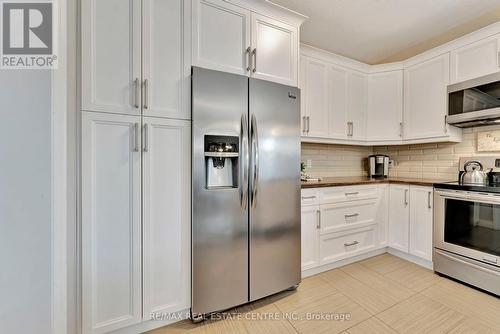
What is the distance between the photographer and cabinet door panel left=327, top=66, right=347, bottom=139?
2.60 metres

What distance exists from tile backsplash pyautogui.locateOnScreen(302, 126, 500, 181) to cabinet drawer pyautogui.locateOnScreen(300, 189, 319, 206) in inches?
27.7

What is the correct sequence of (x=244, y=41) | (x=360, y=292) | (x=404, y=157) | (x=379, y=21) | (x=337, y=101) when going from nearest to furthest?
(x=244, y=41)
(x=360, y=292)
(x=379, y=21)
(x=337, y=101)
(x=404, y=157)

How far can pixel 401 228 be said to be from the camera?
2566 millimetres

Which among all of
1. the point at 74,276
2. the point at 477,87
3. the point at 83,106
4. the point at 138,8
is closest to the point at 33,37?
the point at 83,106

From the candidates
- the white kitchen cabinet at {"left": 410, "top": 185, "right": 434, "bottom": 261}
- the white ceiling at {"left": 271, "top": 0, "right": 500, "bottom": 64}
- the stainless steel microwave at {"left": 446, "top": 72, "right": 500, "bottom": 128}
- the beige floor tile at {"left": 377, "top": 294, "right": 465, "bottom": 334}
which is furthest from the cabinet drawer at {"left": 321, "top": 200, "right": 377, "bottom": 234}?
the white ceiling at {"left": 271, "top": 0, "right": 500, "bottom": 64}

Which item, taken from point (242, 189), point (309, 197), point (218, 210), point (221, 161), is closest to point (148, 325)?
A: point (218, 210)

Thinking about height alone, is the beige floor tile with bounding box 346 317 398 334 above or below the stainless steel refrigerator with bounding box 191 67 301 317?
below

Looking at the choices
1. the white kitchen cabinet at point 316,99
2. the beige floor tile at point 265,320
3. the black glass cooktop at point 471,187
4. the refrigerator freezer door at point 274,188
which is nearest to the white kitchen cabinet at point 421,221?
the black glass cooktop at point 471,187

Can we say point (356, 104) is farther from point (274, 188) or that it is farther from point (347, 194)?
point (274, 188)

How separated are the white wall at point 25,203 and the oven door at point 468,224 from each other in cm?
290

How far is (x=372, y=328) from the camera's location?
1.51 m

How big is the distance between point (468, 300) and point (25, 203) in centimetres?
289

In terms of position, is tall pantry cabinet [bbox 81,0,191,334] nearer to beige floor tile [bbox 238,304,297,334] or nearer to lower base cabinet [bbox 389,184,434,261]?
beige floor tile [bbox 238,304,297,334]

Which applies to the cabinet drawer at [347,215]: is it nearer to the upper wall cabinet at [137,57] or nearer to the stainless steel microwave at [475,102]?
the stainless steel microwave at [475,102]
